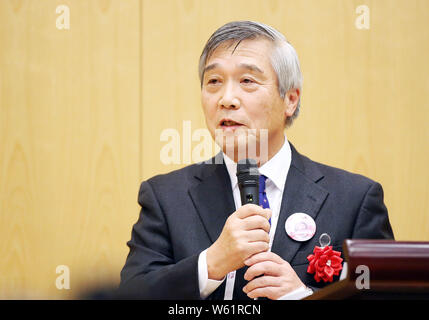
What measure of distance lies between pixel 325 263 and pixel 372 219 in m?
0.23

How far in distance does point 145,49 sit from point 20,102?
0.59m

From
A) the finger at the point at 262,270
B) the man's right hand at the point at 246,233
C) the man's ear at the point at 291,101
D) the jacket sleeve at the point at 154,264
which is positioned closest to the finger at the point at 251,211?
the man's right hand at the point at 246,233

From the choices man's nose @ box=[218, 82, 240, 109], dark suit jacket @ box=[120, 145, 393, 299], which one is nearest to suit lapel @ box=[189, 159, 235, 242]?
dark suit jacket @ box=[120, 145, 393, 299]

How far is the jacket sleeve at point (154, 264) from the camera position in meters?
1.38

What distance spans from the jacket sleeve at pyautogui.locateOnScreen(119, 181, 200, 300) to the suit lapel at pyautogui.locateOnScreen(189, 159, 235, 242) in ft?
0.38

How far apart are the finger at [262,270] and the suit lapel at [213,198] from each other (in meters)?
0.30

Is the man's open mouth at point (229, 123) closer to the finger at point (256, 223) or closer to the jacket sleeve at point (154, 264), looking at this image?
the jacket sleeve at point (154, 264)

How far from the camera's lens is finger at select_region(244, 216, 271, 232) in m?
1.20

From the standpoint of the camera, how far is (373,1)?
2350 millimetres

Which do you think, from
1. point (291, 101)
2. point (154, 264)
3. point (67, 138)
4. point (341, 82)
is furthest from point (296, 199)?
point (67, 138)

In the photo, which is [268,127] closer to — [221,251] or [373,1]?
[221,251]

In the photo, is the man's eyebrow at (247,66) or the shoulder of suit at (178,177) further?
the shoulder of suit at (178,177)

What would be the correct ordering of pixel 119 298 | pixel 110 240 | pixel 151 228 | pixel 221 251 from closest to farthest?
pixel 119 298 < pixel 221 251 < pixel 151 228 < pixel 110 240
